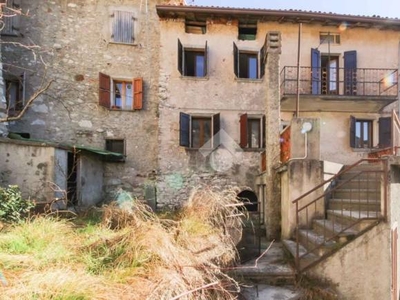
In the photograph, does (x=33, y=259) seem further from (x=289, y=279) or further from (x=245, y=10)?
(x=245, y=10)

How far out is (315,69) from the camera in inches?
463

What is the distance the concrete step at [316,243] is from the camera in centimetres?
455

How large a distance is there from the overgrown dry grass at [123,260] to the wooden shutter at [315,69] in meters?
9.24

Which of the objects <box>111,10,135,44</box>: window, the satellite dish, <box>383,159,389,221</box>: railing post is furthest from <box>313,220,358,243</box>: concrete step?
<box>111,10,135,44</box>: window

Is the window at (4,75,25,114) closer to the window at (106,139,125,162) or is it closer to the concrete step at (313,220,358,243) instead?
the window at (106,139,125,162)

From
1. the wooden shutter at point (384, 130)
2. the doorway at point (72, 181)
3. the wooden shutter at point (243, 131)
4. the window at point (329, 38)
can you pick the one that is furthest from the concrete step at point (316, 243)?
the window at point (329, 38)

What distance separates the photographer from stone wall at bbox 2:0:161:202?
37.6 feet

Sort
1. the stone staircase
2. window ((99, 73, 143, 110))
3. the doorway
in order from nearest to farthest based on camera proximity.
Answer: the stone staircase
the doorway
window ((99, 73, 143, 110))

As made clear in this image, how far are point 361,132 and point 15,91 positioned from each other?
15.2 metres

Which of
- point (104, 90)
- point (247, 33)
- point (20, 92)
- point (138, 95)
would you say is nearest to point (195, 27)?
point (247, 33)

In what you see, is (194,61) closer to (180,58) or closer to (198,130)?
(180,58)

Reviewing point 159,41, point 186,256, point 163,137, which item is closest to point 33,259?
point 186,256

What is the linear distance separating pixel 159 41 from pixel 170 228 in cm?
1026

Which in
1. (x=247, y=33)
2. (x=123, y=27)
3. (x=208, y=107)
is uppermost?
(x=123, y=27)
